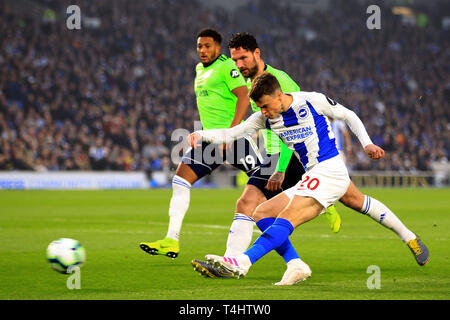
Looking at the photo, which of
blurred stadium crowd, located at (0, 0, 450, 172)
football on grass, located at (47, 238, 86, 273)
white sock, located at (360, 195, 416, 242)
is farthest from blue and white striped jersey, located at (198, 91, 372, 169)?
blurred stadium crowd, located at (0, 0, 450, 172)

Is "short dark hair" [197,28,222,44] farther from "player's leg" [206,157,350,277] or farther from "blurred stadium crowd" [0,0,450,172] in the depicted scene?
"blurred stadium crowd" [0,0,450,172]

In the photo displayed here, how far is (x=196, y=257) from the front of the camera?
8.64 meters

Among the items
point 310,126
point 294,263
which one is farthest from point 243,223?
point 310,126

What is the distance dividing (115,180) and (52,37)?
670 centimetres

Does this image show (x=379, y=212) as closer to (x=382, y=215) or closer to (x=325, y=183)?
(x=382, y=215)

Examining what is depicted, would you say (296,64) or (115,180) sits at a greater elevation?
(296,64)

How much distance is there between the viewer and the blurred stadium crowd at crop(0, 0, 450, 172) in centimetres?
2869

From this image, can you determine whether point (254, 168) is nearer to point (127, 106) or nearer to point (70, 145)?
point (70, 145)

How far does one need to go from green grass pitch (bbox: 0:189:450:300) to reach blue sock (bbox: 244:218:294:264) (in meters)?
0.28

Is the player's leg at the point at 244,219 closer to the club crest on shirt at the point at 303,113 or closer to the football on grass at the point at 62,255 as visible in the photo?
the club crest on shirt at the point at 303,113

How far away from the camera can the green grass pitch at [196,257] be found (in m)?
5.78

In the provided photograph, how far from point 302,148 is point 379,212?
1.11m

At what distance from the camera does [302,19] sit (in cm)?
4359
